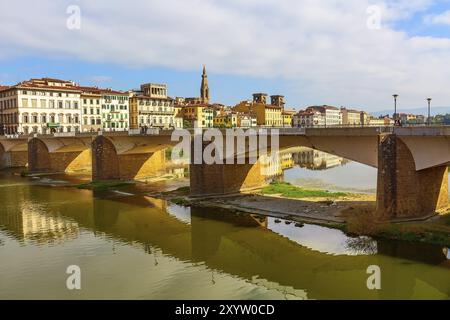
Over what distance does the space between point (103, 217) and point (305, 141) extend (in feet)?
47.9

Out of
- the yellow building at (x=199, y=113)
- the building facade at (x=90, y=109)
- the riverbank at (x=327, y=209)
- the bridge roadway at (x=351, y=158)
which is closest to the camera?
the riverbank at (x=327, y=209)

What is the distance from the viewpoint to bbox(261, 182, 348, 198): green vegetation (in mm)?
31578

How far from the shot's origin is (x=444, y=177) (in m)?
23.8

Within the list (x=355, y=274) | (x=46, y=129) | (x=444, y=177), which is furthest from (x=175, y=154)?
(x=355, y=274)

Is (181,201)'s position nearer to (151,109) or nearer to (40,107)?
(40,107)

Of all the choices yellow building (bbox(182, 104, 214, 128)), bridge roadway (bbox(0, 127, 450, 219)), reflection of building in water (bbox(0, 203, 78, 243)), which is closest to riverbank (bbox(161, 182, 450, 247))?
bridge roadway (bbox(0, 127, 450, 219))

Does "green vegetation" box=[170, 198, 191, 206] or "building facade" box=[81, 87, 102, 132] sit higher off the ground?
"building facade" box=[81, 87, 102, 132]

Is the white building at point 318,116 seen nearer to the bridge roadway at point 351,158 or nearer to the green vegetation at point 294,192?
the bridge roadway at point 351,158

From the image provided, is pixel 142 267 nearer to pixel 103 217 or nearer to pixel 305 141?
pixel 103 217

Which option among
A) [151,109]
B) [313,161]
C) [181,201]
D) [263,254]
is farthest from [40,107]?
[263,254]

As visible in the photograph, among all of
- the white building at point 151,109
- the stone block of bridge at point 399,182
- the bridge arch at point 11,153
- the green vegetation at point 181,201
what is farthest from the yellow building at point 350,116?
the stone block of bridge at point 399,182

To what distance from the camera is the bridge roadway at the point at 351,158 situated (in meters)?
22.1

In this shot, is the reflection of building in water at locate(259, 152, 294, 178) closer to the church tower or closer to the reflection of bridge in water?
the reflection of bridge in water
